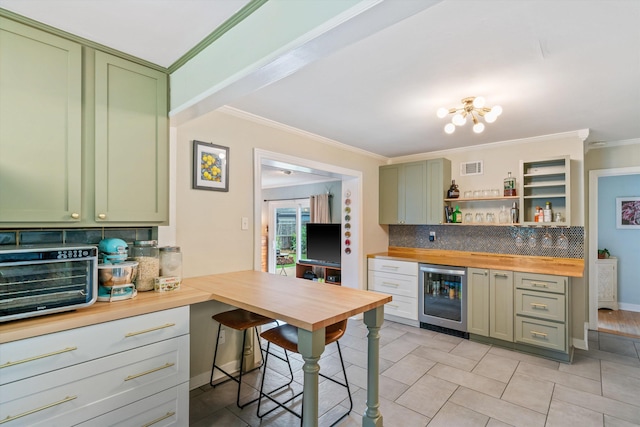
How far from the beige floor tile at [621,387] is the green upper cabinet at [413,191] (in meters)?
A: 2.21

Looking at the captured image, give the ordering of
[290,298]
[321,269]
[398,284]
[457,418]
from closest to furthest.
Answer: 1. [290,298]
2. [457,418]
3. [398,284]
4. [321,269]

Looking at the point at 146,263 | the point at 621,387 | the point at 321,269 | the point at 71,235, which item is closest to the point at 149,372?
the point at 146,263

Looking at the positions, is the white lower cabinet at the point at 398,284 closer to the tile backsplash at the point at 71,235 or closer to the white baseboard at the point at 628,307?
the tile backsplash at the point at 71,235

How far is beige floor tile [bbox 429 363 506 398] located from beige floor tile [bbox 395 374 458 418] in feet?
0.31

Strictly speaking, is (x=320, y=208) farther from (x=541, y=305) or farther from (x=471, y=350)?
(x=541, y=305)

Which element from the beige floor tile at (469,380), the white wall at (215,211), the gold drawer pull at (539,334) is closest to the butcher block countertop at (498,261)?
the gold drawer pull at (539,334)

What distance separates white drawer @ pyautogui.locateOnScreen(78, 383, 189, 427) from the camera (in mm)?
1600

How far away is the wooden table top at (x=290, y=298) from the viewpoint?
1603mm

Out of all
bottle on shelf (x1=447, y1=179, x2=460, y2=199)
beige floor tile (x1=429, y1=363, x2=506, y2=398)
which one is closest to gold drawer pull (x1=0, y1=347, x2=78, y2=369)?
beige floor tile (x1=429, y1=363, x2=506, y2=398)

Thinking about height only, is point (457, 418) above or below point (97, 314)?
below

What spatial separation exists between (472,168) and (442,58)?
2.67 meters

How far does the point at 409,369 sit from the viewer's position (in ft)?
9.52

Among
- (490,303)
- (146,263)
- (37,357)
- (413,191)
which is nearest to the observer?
(37,357)

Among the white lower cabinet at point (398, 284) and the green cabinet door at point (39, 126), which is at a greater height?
the green cabinet door at point (39, 126)
